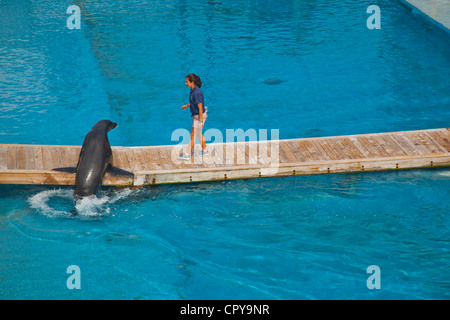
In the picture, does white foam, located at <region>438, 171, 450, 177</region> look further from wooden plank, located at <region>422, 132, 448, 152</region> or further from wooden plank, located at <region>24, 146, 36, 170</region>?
wooden plank, located at <region>24, 146, 36, 170</region>

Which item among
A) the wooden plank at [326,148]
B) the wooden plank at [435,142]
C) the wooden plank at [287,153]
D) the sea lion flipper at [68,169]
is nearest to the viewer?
the sea lion flipper at [68,169]

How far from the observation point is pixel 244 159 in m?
10.3

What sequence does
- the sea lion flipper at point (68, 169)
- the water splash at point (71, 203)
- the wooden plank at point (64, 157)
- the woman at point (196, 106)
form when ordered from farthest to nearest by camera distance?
the wooden plank at point (64, 157) → the sea lion flipper at point (68, 169) → the woman at point (196, 106) → the water splash at point (71, 203)

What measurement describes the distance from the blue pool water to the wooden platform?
0.93ft

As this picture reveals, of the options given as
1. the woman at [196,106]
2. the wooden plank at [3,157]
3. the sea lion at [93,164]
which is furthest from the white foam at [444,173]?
the wooden plank at [3,157]

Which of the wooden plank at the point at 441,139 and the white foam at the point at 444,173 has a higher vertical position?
the wooden plank at the point at 441,139

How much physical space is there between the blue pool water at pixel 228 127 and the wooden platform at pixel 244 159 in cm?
28

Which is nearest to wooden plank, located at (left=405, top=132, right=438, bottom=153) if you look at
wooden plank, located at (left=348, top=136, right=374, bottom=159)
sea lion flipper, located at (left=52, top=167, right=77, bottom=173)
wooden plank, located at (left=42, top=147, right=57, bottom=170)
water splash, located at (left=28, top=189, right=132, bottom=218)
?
wooden plank, located at (left=348, top=136, right=374, bottom=159)

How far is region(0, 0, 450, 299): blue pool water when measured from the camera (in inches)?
320

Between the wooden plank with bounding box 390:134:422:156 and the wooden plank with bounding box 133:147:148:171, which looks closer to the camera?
the wooden plank with bounding box 133:147:148:171

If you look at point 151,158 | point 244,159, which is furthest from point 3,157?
point 244,159

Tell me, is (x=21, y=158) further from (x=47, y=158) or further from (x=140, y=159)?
(x=140, y=159)

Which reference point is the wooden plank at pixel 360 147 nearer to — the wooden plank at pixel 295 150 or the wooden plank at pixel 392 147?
the wooden plank at pixel 392 147

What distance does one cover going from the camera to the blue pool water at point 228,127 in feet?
26.7
